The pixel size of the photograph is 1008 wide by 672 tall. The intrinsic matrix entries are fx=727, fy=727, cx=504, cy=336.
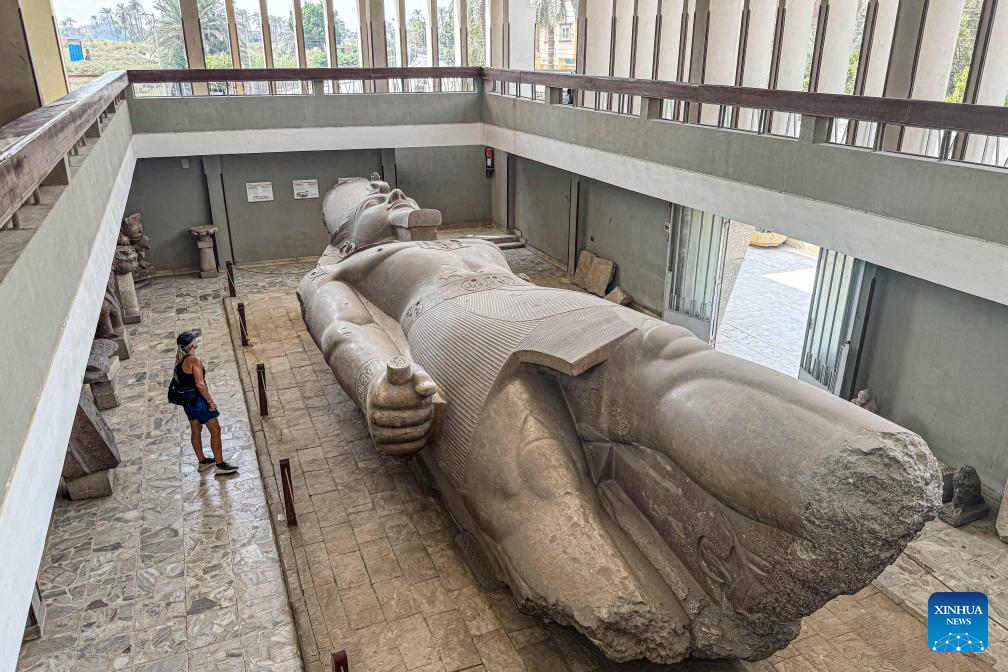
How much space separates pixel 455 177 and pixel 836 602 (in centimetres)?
919

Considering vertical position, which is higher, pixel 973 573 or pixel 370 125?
pixel 370 125

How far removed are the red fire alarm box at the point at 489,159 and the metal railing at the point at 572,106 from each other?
3.29ft

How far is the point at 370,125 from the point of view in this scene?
10.3 meters

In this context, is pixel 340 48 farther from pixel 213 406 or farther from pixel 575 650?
pixel 575 650

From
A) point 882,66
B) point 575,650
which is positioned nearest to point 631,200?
point 882,66

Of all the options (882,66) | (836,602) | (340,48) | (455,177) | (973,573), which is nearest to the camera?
(836,602)

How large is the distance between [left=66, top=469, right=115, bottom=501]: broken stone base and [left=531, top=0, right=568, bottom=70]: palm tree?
11.5m

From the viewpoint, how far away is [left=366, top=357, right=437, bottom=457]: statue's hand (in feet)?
12.1

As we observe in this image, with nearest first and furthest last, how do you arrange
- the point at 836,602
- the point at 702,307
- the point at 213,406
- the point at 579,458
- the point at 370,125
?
the point at 579,458 < the point at 836,602 < the point at 213,406 < the point at 702,307 < the point at 370,125

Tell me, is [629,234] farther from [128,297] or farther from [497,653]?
[497,653]

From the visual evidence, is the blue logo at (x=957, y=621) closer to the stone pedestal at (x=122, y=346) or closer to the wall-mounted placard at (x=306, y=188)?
the stone pedestal at (x=122, y=346)

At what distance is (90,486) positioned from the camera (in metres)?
4.85

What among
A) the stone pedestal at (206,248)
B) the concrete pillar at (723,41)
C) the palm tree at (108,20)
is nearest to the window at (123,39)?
the palm tree at (108,20)

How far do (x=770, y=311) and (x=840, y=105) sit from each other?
4.68 meters
